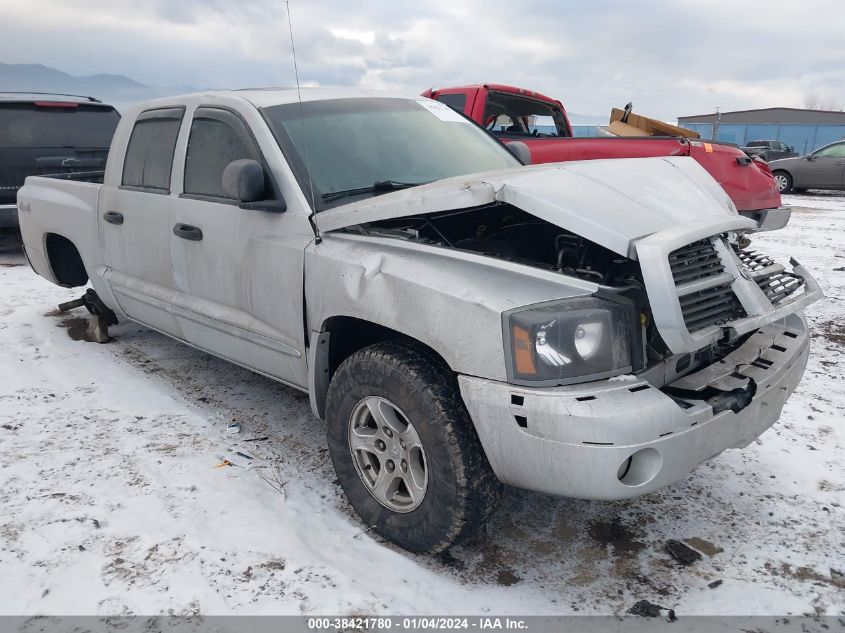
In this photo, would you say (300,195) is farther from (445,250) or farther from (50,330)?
(50,330)

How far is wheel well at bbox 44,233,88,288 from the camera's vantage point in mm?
5059

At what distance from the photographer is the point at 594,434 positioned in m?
1.92

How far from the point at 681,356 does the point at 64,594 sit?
2419 millimetres

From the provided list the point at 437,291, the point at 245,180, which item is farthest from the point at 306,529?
the point at 245,180

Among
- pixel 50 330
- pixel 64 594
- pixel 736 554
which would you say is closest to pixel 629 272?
pixel 736 554

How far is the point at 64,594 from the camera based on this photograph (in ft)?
7.37

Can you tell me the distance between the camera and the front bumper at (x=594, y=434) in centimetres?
193

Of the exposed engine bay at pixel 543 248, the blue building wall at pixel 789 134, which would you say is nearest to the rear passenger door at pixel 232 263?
the exposed engine bay at pixel 543 248

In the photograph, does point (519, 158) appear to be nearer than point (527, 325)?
No

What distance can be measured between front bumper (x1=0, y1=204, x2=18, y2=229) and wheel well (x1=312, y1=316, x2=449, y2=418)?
6.26m

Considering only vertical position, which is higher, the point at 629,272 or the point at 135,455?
the point at 629,272

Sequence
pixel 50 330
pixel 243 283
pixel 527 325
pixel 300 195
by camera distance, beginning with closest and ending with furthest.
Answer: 1. pixel 527 325
2. pixel 300 195
3. pixel 243 283
4. pixel 50 330

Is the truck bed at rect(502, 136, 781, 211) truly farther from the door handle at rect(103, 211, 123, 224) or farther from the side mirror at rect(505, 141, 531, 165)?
the door handle at rect(103, 211, 123, 224)

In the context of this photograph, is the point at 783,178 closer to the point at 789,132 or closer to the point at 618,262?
the point at 618,262
